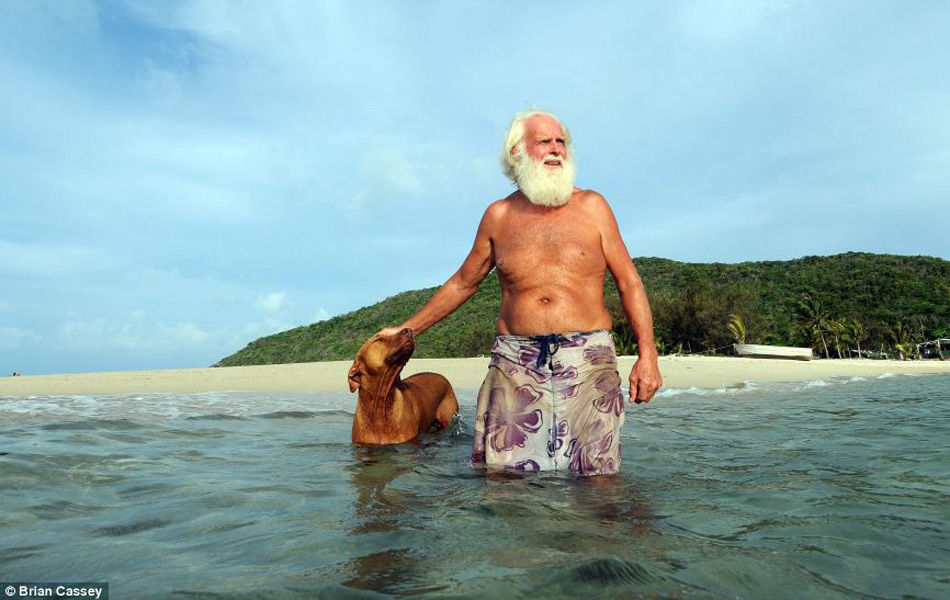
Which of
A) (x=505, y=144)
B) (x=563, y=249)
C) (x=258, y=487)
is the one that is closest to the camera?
(x=258, y=487)

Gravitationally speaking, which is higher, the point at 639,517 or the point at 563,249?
the point at 563,249

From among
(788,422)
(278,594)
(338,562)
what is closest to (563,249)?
(338,562)

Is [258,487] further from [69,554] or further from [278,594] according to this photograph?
[278,594]

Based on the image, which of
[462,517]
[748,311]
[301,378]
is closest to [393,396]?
[462,517]

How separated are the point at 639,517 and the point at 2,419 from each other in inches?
244

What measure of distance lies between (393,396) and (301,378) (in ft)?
28.3

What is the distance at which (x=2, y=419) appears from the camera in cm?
618

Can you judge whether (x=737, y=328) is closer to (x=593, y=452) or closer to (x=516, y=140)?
(x=516, y=140)

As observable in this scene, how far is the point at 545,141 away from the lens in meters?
4.06

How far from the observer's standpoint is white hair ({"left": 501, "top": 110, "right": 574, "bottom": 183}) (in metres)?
4.16

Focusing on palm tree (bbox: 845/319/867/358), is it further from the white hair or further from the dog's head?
the dog's head

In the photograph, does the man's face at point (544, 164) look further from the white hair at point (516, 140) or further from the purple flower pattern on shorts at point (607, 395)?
the purple flower pattern on shorts at point (607, 395)

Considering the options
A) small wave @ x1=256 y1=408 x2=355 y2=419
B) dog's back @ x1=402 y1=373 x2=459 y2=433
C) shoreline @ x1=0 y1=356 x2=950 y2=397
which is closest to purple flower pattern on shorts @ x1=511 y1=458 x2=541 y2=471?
dog's back @ x1=402 y1=373 x2=459 y2=433

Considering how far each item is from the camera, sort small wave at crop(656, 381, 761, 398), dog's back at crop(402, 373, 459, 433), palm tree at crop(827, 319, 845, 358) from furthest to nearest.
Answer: palm tree at crop(827, 319, 845, 358) < small wave at crop(656, 381, 761, 398) < dog's back at crop(402, 373, 459, 433)
